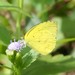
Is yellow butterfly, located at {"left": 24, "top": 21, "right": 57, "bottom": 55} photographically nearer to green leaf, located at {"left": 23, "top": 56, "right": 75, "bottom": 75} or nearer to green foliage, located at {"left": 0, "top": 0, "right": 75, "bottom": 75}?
green foliage, located at {"left": 0, "top": 0, "right": 75, "bottom": 75}

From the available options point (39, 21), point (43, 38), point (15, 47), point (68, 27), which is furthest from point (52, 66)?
point (68, 27)

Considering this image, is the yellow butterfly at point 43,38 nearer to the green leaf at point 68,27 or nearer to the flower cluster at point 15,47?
the flower cluster at point 15,47

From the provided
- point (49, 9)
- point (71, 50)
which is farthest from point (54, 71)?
point (49, 9)

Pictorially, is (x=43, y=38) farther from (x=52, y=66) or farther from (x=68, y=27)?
(x=68, y=27)

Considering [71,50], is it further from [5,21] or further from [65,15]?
[5,21]

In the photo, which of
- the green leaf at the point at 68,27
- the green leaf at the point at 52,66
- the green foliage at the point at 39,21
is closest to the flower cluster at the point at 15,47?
the green foliage at the point at 39,21

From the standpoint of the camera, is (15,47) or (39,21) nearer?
(15,47)

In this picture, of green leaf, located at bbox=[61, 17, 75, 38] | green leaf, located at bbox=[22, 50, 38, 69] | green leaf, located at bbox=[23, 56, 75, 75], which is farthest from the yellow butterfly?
green leaf, located at bbox=[61, 17, 75, 38]
